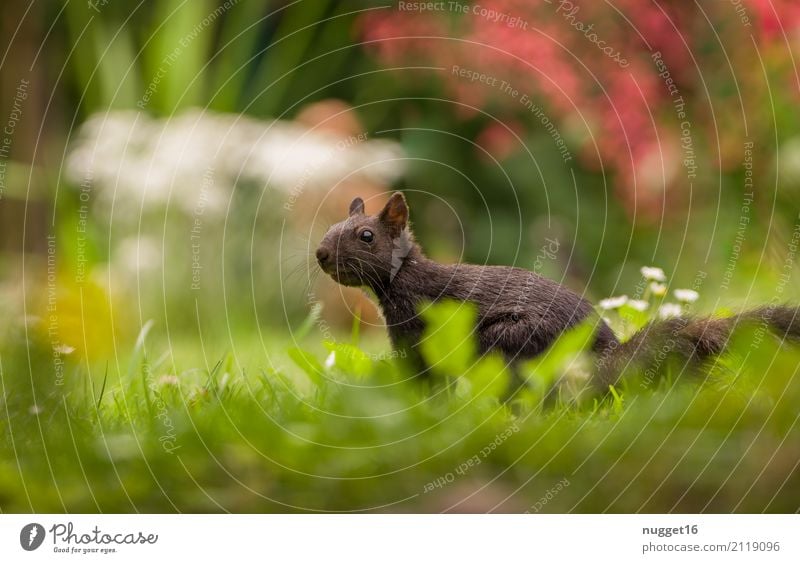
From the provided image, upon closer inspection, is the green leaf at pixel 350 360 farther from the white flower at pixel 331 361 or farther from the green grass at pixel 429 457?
the green grass at pixel 429 457

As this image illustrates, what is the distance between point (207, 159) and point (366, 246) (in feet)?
7.02

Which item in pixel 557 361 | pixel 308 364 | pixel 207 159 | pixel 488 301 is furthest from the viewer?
pixel 207 159

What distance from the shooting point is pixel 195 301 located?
11.3 feet

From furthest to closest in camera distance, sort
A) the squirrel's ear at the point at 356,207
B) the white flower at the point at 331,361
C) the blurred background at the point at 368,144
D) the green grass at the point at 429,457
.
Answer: the blurred background at the point at 368,144
the squirrel's ear at the point at 356,207
the white flower at the point at 331,361
the green grass at the point at 429,457

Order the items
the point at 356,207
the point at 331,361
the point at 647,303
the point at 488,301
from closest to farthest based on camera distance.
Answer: the point at 331,361, the point at 488,301, the point at 356,207, the point at 647,303

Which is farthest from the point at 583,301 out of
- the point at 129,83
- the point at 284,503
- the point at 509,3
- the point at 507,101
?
the point at 129,83

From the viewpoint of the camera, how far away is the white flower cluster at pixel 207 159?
3.86 m

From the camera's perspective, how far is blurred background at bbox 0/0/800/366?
10.4 feet

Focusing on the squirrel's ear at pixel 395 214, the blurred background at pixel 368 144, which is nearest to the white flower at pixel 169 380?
the squirrel's ear at pixel 395 214

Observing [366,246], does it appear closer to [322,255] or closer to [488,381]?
[322,255]

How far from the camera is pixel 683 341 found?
1509 mm

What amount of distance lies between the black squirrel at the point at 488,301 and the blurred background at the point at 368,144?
2.40ft

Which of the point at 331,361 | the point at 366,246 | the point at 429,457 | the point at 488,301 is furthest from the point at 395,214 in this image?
the point at 429,457

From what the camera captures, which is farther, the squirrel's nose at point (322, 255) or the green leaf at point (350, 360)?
the squirrel's nose at point (322, 255)
